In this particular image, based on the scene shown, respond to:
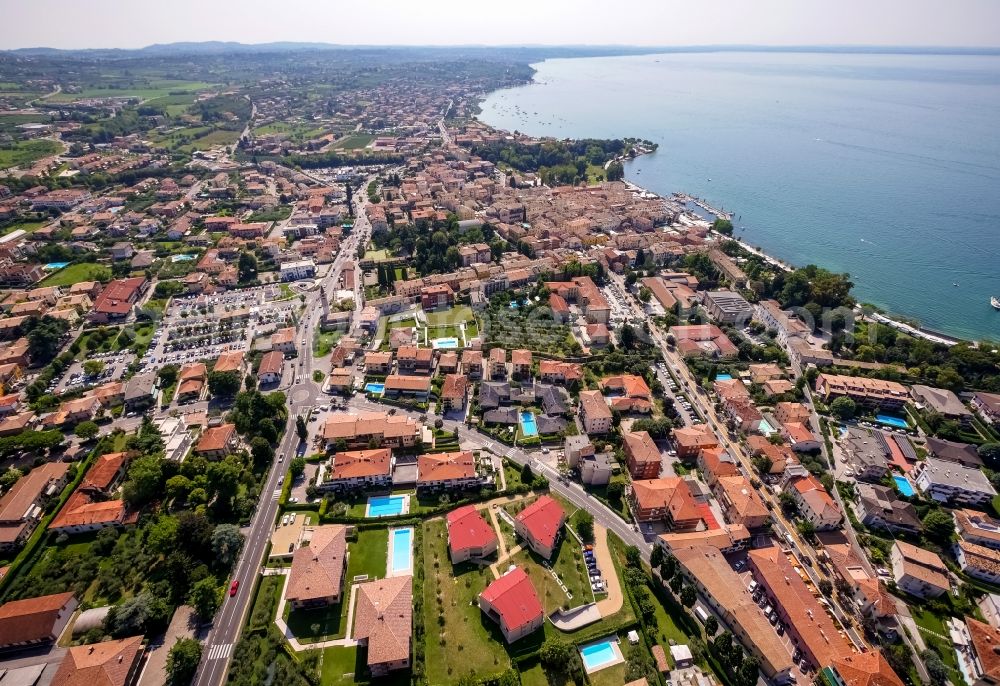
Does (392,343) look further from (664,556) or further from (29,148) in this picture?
(29,148)


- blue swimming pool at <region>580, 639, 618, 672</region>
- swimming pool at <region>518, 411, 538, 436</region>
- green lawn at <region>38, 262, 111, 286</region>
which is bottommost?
blue swimming pool at <region>580, 639, 618, 672</region>

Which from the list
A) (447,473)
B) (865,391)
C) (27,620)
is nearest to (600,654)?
(447,473)

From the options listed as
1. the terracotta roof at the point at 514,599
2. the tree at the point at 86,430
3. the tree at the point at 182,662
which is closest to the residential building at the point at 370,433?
the terracotta roof at the point at 514,599

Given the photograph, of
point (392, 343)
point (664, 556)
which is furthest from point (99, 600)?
point (664, 556)

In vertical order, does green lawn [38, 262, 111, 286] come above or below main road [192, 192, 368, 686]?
above

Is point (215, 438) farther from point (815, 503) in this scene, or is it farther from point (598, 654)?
point (815, 503)

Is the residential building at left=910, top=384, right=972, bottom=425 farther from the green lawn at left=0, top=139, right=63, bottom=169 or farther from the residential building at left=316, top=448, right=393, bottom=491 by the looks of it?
the green lawn at left=0, top=139, right=63, bottom=169

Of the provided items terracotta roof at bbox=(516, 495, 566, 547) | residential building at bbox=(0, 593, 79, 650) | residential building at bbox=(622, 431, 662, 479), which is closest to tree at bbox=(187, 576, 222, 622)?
residential building at bbox=(0, 593, 79, 650)

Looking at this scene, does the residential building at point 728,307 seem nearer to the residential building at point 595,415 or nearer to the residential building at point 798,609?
the residential building at point 595,415
